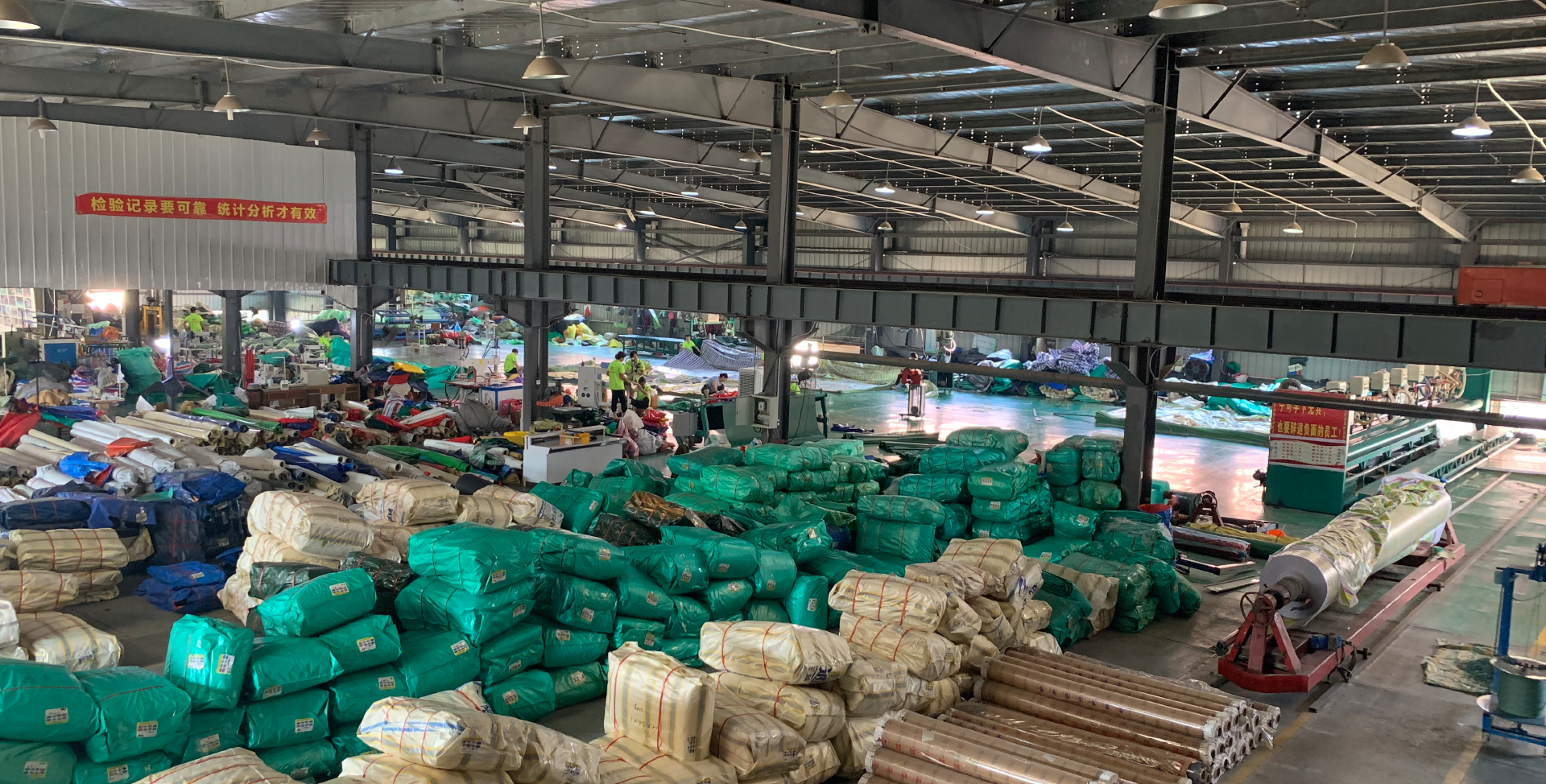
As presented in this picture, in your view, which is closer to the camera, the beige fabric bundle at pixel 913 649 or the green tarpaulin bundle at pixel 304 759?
the green tarpaulin bundle at pixel 304 759

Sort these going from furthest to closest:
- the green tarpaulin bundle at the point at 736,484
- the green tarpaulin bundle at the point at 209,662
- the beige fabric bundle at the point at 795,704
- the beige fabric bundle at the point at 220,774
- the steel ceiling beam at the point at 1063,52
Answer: the green tarpaulin bundle at the point at 736,484
the steel ceiling beam at the point at 1063,52
the beige fabric bundle at the point at 795,704
the green tarpaulin bundle at the point at 209,662
the beige fabric bundle at the point at 220,774

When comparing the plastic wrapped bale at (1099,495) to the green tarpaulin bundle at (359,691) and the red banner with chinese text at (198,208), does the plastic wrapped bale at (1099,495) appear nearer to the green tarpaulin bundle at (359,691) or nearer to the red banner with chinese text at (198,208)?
the green tarpaulin bundle at (359,691)

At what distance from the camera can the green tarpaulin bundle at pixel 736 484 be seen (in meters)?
11.8

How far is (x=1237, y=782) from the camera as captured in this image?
292 inches

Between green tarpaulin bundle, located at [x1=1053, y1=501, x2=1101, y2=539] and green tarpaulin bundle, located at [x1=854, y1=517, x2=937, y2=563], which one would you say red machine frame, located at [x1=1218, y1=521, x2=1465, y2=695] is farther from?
green tarpaulin bundle, located at [x1=854, y1=517, x2=937, y2=563]

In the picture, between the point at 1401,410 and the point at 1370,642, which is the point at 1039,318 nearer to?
the point at 1401,410

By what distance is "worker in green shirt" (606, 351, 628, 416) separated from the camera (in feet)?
67.0

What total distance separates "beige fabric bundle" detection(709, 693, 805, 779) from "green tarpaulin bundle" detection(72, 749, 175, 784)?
3.06 metres

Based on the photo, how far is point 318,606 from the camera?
7035mm

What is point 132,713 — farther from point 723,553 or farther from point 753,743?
point 723,553

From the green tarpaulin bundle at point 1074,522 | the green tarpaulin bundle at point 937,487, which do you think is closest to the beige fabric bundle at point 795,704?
the green tarpaulin bundle at point 937,487

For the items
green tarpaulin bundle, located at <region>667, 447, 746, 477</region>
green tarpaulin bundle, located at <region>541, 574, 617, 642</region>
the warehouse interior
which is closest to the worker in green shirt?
the warehouse interior

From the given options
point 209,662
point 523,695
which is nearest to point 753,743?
point 523,695

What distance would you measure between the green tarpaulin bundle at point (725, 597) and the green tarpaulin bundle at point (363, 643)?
8.65ft
